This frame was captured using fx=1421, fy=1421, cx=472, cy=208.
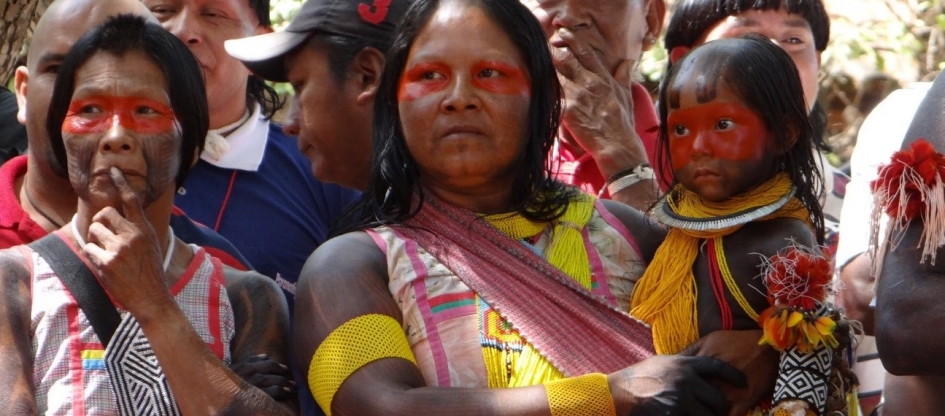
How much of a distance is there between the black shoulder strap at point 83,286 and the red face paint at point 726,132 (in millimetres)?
1327

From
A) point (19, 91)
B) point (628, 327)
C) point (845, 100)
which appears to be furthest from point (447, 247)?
point (845, 100)

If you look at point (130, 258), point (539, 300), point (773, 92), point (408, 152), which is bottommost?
point (539, 300)

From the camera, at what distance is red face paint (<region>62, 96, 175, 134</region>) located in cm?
316

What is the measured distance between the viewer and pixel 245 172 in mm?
4352

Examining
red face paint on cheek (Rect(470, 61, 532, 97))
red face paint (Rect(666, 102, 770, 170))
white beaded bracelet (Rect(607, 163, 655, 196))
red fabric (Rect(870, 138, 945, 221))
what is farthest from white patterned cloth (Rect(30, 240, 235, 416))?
red fabric (Rect(870, 138, 945, 221))

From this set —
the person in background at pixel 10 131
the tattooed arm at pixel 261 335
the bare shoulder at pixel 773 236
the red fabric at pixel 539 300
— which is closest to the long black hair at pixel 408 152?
the red fabric at pixel 539 300

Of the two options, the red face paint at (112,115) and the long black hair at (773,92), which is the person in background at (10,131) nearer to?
the red face paint at (112,115)

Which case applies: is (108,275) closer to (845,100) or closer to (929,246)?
(929,246)

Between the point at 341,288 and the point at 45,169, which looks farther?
the point at 45,169

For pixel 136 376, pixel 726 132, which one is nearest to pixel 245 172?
pixel 136 376

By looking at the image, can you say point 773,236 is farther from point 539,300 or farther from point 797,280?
point 539,300

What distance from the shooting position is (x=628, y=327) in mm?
3164

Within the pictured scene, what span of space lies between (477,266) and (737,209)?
59 centimetres

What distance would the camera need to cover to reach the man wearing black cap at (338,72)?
4.07m
